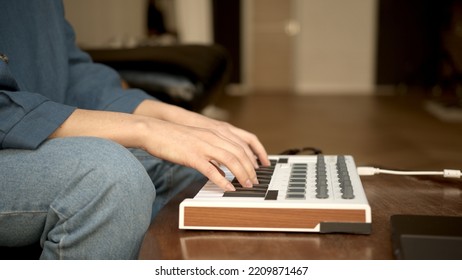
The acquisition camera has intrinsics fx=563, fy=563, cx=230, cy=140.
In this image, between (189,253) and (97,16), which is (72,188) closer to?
(189,253)

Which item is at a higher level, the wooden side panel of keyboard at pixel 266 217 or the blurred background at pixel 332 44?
the wooden side panel of keyboard at pixel 266 217

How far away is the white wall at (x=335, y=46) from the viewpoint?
22.0ft

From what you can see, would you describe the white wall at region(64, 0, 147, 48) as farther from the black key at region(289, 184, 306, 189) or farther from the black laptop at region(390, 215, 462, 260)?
the black laptop at region(390, 215, 462, 260)

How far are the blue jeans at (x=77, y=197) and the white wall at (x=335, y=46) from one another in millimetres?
6220

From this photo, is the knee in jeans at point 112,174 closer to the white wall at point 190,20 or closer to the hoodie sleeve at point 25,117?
the hoodie sleeve at point 25,117

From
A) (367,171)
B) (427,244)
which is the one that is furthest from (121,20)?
(427,244)

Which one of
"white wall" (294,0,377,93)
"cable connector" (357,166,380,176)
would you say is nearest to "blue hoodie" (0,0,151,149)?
"cable connector" (357,166,380,176)

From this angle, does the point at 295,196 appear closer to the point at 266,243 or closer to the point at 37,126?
the point at 266,243

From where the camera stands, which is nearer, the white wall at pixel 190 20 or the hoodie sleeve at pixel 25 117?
the hoodie sleeve at pixel 25 117

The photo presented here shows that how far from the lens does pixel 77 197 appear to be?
0.54 m

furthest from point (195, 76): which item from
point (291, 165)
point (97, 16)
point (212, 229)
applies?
point (97, 16)

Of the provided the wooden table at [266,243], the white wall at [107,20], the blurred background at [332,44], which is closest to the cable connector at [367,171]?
the wooden table at [266,243]

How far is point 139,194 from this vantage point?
0.56 meters

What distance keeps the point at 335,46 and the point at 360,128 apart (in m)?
3.37
